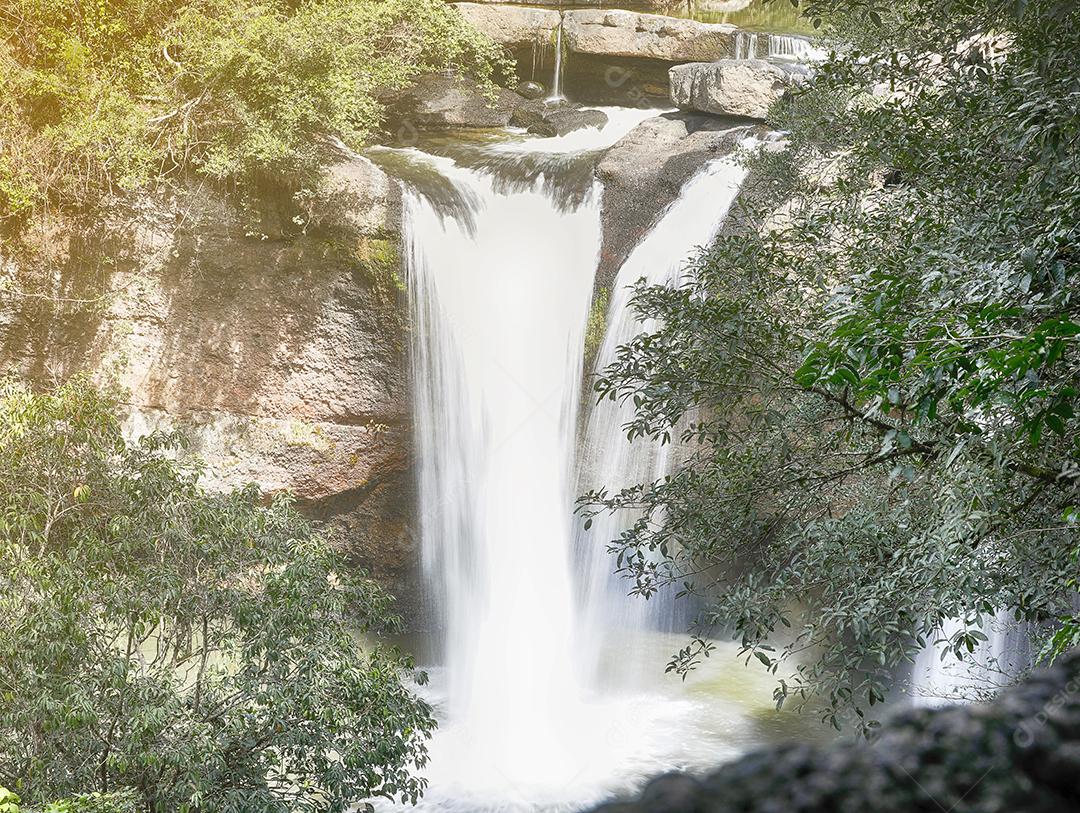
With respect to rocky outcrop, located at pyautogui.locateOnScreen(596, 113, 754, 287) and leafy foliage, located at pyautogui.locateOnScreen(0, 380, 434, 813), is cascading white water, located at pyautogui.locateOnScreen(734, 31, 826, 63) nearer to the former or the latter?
rocky outcrop, located at pyautogui.locateOnScreen(596, 113, 754, 287)

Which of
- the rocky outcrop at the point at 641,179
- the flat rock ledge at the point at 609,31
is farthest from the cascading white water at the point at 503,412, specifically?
the flat rock ledge at the point at 609,31

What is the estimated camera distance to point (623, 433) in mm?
10711

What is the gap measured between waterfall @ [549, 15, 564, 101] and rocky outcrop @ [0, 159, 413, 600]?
382cm

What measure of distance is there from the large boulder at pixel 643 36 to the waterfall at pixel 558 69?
0.07 metres

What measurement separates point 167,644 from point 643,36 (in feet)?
35.1

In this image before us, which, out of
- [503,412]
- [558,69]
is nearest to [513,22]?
[558,69]

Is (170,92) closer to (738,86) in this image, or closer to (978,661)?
(738,86)

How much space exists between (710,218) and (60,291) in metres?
7.20

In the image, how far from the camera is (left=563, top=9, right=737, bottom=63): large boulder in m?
13.1

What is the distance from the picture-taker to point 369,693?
530 centimetres

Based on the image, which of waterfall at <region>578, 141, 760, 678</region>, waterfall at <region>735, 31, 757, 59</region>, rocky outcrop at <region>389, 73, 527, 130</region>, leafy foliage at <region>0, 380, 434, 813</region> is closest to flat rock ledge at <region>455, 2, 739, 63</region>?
waterfall at <region>735, 31, 757, 59</region>

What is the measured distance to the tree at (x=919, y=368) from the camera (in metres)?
2.51

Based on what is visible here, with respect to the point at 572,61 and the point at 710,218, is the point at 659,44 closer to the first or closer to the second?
the point at 572,61

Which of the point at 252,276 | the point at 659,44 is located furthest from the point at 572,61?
the point at 252,276
